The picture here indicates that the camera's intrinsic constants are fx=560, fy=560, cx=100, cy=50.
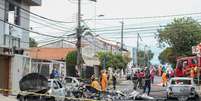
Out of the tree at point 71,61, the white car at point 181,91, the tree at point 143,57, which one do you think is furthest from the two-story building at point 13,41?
the tree at point 143,57

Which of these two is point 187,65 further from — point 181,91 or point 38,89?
point 38,89

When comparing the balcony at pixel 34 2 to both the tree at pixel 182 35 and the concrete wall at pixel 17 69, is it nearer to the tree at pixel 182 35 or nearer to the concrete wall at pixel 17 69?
the concrete wall at pixel 17 69

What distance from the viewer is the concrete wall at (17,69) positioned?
3222 cm

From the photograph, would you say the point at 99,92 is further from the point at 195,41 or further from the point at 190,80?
the point at 195,41

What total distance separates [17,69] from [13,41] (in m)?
1.97

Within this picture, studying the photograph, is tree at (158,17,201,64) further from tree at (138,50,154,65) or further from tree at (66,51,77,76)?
tree at (138,50,154,65)

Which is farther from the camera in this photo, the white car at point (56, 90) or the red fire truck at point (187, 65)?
the red fire truck at point (187, 65)

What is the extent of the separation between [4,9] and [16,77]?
403 cm

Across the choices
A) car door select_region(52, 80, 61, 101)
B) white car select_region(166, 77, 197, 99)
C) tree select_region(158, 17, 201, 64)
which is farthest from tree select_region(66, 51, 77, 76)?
car door select_region(52, 80, 61, 101)

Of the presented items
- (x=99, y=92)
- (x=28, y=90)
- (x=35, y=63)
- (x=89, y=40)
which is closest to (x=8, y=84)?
(x=99, y=92)

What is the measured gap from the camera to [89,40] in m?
96.9

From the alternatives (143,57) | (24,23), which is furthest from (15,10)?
(143,57)

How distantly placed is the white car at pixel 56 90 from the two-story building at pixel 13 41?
168 inches

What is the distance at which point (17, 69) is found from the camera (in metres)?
33.1
